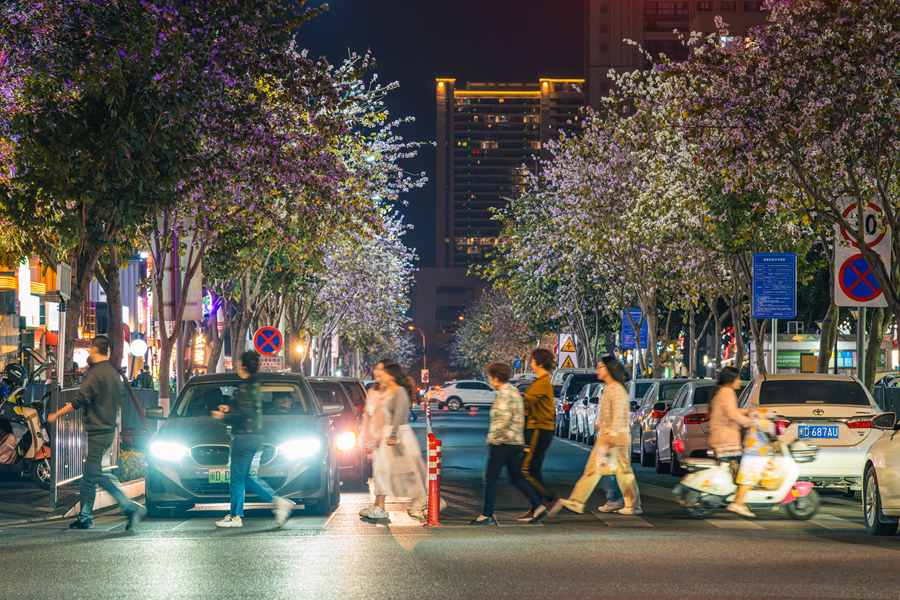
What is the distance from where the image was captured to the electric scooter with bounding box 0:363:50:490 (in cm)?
1591

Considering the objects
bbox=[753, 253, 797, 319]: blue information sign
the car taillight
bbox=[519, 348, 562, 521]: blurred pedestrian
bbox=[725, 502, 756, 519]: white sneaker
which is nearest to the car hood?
bbox=[519, 348, 562, 521]: blurred pedestrian

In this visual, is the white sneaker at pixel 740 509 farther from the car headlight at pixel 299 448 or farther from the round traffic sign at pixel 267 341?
the round traffic sign at pixel 267 341

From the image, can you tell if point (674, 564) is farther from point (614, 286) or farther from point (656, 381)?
point (614, 286)

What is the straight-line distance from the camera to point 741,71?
827 inches

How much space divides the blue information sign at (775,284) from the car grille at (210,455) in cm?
1242

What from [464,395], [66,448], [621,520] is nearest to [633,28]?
[464,395]

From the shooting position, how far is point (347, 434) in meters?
16.8

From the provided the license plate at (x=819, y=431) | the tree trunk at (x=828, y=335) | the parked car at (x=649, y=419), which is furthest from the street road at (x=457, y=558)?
the tree trunk at (x=828, y=335)

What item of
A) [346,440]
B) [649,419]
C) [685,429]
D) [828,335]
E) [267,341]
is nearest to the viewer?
[346,440]

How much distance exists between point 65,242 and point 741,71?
12.4m

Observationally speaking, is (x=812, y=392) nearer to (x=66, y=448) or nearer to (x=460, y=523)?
(x=460, y=523)

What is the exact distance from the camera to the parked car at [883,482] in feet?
33.9

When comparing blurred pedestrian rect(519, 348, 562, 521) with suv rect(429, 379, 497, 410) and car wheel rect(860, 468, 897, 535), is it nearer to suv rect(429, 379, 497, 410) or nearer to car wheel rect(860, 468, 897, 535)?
car wheel rect(860, 468, 897, 535)

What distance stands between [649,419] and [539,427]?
9.25 meters
